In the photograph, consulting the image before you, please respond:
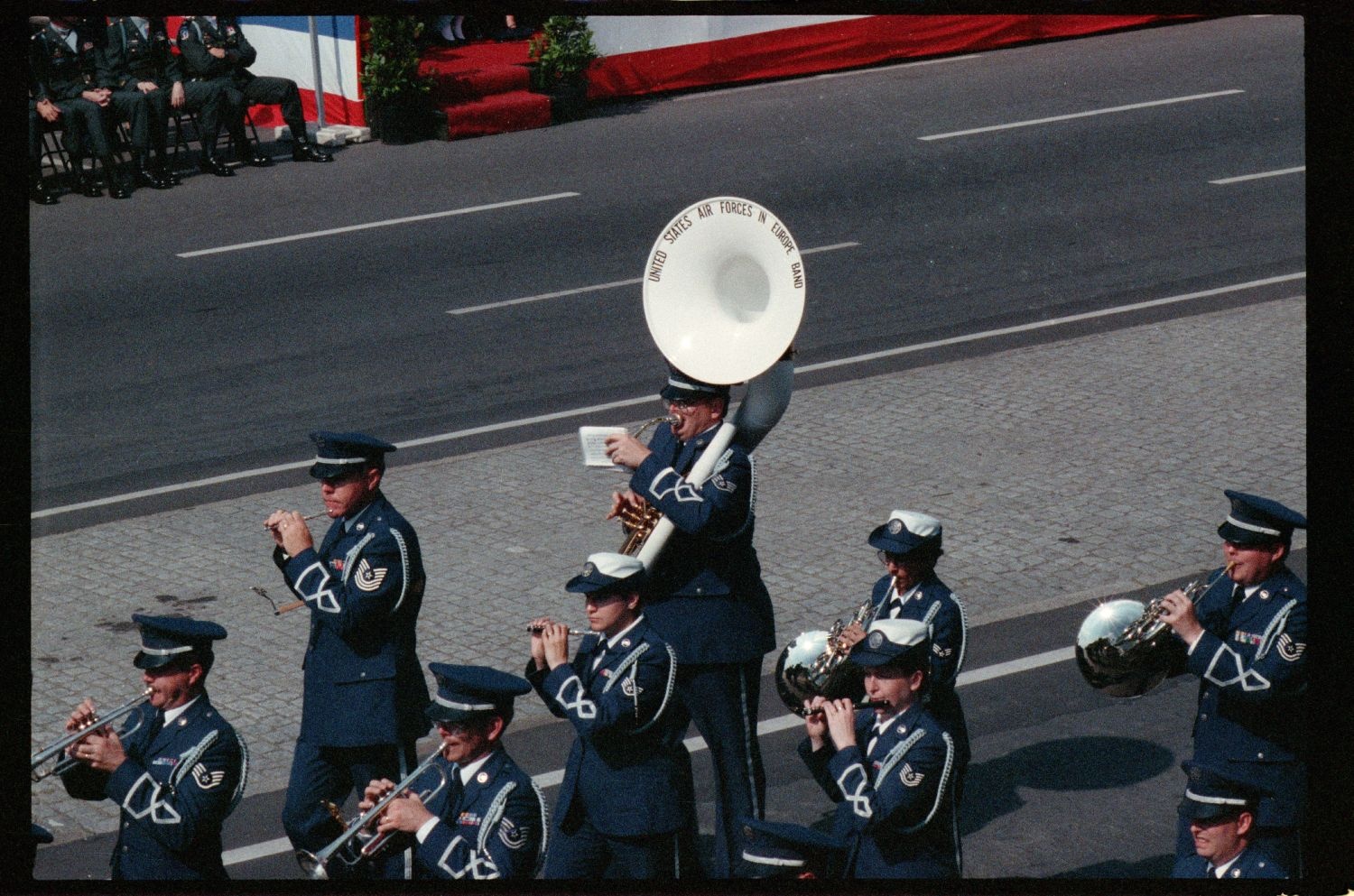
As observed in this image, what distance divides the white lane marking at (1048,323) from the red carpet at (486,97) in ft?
22.8

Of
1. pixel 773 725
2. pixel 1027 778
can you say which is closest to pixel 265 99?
pixel 773 725

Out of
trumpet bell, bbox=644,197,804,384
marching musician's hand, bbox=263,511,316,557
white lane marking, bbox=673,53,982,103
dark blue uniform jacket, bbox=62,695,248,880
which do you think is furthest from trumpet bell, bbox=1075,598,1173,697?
white lane marking, bbox=673,53,982,103

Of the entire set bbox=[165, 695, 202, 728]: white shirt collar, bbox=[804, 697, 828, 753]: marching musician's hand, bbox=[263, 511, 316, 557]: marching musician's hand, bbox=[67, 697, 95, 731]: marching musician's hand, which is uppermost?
bbox=[263, 511, 316, 557]: marching musician's hand

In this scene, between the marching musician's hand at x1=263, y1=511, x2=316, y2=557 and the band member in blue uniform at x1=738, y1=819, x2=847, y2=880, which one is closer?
the band member in blue uniform at x1=738, y1=819, x2=847, y2=880

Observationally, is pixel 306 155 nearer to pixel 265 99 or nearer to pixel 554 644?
pixel 265 99

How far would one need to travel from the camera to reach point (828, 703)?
6852 mm

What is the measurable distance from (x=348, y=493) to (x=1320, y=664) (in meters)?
3.66

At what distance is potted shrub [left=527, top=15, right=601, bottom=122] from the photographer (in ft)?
67.4

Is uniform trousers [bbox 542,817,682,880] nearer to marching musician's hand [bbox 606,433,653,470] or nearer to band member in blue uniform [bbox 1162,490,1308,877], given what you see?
marching musician's hand [bbox 606,433,653,470]

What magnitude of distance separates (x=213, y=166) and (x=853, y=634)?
528 inches

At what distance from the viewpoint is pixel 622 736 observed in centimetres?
731

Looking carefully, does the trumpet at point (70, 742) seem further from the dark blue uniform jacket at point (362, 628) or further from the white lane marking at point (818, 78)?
the white lane marking at point (818, 78)

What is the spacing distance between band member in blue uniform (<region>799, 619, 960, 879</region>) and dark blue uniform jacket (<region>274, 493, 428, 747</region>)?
5.83ft

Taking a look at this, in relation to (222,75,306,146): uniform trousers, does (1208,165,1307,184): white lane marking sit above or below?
below
